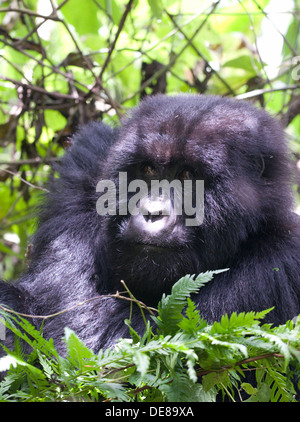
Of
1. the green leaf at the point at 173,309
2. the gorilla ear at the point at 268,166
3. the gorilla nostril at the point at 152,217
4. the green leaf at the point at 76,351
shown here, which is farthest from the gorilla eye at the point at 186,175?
the green leaf at the point at 76,351

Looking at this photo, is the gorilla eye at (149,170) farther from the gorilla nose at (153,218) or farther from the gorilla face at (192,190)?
the gorilla nose at (153,218)

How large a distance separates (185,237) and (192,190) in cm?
25

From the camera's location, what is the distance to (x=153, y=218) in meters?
2.67

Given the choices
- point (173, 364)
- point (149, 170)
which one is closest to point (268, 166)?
point (149, 170)

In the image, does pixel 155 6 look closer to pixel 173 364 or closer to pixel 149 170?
pixel 149 170

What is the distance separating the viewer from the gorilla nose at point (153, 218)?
8.66 ft

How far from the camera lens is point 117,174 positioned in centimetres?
300

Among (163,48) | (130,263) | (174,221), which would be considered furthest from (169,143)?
(163,48)

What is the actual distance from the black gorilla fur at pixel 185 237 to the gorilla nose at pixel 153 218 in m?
0.05

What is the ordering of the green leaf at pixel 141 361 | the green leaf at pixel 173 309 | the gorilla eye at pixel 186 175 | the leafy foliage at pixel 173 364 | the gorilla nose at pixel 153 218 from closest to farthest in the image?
1. the green leaf at pixel 141 361
2. the leafy foliage at pixel 173 364
3. the green leaf at pixel 173 309
4. the gorilla nose at pixel 153 218
5. the gorilla eye at pixel 186 175

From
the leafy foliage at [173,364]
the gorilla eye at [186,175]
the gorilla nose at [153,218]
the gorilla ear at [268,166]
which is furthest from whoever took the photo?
the gorilla ear at [268,166]

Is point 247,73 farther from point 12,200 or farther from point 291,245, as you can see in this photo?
point 291,245

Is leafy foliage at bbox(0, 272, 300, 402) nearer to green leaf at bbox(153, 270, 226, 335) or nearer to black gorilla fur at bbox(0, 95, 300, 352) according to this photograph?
green leaf at bbox(153, 270, 226, 335)

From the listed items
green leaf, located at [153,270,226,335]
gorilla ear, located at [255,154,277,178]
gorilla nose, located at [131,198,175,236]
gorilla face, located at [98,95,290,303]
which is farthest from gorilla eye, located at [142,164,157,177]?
green leaf, located at [153,270,226,335]
